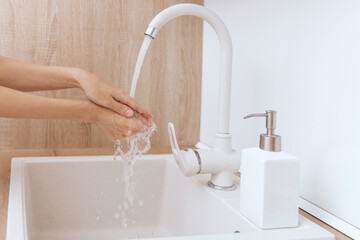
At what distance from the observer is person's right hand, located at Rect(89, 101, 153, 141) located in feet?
2.61

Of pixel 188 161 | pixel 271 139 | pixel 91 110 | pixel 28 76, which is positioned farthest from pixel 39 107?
pixel 271 139

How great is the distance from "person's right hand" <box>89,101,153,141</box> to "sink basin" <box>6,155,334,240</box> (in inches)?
7.2

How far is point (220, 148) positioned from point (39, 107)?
0.37 m

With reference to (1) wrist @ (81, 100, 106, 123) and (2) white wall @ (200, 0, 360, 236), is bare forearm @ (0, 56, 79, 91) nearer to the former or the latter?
(1) wrist @ (81, 100, 106, 123)

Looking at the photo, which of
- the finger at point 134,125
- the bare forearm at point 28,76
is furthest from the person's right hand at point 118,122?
the bare forearm at point 28,76

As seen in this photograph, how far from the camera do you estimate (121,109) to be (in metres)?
0.79

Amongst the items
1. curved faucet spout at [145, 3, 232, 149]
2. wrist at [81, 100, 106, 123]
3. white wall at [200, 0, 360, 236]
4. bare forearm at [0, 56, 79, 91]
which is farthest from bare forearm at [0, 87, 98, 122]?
white wall at [200, 0, 360, 236]

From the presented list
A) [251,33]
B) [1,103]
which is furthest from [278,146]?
[1,103]

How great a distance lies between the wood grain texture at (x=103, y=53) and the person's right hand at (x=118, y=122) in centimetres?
40

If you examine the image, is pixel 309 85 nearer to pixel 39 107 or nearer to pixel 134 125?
pixel 134 125

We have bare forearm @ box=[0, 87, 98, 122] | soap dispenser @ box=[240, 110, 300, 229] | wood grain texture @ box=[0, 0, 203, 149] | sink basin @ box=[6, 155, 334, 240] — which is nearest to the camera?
soap dispenser @ box=[240, 110, 300, 229]

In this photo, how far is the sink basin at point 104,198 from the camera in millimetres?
913

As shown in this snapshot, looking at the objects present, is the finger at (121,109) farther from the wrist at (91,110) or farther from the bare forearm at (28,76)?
the bare forearm at (28,76)

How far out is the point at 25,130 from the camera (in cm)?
115
